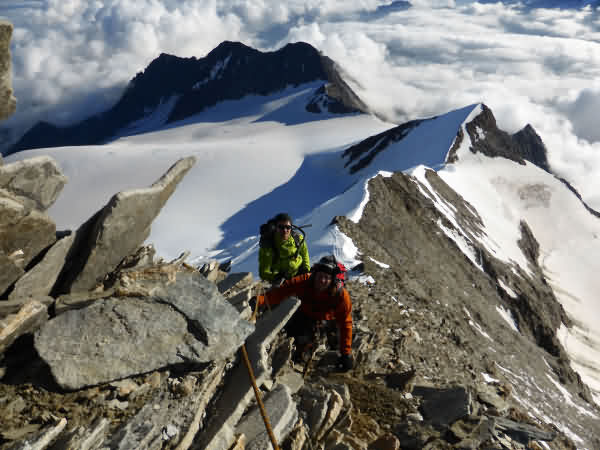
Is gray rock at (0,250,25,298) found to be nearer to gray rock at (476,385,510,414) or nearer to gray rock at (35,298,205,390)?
gray rock at (35,298,205,390)

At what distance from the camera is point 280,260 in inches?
376

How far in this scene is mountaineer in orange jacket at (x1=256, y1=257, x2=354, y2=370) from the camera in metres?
7.49

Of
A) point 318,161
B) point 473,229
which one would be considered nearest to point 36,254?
point 473,229

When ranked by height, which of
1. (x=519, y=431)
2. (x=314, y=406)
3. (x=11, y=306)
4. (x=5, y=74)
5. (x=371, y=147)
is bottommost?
(x=371, y=147)

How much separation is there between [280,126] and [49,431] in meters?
150

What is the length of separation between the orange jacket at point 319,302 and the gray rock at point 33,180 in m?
4.19

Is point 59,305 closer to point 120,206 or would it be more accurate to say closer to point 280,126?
point 120,206

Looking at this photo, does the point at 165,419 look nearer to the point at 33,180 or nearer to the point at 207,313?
the point at 207,313

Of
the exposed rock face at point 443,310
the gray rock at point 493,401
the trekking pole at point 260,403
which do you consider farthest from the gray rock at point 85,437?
the gray rock at point 493,401

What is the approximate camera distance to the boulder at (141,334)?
15.6ft

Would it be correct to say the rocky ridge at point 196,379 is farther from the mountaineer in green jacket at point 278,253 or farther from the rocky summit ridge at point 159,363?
the mountaineer in green jacket at point 278,253

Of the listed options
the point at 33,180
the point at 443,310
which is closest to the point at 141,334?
the point at 33,180

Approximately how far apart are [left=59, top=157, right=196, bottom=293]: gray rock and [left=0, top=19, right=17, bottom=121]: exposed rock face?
6.73 ft

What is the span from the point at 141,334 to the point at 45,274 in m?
2.07
